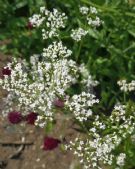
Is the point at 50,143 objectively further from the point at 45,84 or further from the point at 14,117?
the point at 45,84

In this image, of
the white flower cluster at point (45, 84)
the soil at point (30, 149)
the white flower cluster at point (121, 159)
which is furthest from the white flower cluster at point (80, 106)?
the soil at point (30, 149)

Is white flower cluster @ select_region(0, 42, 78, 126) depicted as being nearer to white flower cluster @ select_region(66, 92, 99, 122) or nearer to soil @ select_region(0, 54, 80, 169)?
white flower cluster @ select_region(66, 92, 99, 122)

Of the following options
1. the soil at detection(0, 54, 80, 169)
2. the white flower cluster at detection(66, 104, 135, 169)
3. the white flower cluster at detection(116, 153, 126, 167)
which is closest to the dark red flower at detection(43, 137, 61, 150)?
the soil at detection(0, 54, 80, 169)

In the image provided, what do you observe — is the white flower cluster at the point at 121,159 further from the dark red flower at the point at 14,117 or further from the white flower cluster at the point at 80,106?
the dark red flower at the point at 14,117

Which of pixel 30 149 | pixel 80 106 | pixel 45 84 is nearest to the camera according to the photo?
pixel 80 106

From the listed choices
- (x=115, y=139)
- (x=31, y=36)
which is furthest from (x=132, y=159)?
(x=31, y=36)

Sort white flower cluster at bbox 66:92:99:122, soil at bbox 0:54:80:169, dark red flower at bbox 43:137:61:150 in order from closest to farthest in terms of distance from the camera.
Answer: white flower cluster at bbox 66:92:99:122 < dark red flower at bbox 43:137:61:150 < soil at bbox 0:54:80:169

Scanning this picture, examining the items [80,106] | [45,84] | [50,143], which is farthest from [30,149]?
[80,106]

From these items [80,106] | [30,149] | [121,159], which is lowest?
[121,159]
